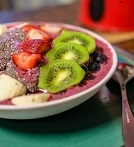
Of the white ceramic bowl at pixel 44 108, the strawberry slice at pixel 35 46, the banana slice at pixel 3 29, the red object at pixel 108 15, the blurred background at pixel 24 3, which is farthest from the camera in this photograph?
the blurred background at pixel 24 3

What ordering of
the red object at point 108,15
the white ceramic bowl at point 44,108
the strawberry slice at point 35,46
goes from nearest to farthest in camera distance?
1. the white ceramic bowl at point 44,108
2. the strawberry slice at point 35,46
3. the red object at point 108,15

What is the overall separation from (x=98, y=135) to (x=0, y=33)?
36 cm

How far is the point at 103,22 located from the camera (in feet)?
4.23

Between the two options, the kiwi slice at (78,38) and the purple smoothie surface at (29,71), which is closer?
the purple smoothie surface at (29,71)

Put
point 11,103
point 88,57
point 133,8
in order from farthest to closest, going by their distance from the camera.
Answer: point 133,8, point 88,57, point 11,103

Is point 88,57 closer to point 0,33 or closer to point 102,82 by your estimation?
point 102,82

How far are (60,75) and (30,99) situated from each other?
105 mm

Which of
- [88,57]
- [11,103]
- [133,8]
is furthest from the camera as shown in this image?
[133,8]

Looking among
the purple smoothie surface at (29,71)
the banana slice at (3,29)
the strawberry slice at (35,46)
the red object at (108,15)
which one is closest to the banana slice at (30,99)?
the purple smoothie surface at (29,71)

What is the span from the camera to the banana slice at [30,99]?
0.65 m

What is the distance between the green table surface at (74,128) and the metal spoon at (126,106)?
0.02 meters

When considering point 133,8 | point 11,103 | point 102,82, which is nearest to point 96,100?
point 102,82

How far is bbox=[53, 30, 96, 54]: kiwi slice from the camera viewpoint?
0.83m

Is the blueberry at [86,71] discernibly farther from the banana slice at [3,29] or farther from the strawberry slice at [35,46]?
the banana slice at [3,29]
